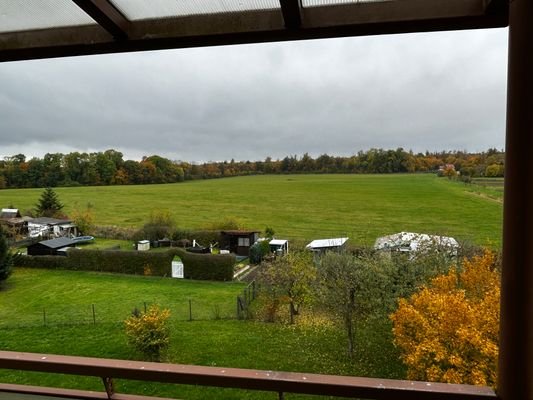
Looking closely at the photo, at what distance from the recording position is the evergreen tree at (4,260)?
15.2 m

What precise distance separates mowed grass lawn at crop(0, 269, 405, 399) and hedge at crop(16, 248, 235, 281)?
0.73 metres

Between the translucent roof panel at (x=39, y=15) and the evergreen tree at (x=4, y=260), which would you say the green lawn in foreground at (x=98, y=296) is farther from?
the translucent roof panel at (x=39, y=15)

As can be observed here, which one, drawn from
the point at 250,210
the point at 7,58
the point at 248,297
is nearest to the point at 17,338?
the point at 248,297

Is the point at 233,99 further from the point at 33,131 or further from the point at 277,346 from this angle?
the point at 277,346

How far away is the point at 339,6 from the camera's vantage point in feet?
3.40

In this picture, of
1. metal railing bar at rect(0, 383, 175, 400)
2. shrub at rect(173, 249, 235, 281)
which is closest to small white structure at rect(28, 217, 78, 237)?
shrub at rect(173, 249, 235, 281)

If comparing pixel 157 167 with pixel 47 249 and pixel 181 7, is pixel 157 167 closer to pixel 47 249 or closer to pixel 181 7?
pixel 47 249

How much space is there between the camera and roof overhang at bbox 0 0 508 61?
982 millimetres

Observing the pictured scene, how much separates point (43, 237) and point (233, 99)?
18986 millimetres

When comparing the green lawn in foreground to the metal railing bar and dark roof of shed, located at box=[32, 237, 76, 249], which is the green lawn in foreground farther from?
the metal railing bar

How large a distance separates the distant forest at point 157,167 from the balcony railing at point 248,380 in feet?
64.9

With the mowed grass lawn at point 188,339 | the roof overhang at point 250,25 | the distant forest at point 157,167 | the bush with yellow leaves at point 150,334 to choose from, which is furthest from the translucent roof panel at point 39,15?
the distant forest at point 157,167

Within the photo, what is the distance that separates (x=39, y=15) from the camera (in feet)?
3.89

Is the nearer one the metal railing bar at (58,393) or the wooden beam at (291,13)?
the wooden beam at (291,13)
